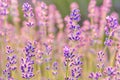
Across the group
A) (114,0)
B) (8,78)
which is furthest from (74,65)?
(114,0)

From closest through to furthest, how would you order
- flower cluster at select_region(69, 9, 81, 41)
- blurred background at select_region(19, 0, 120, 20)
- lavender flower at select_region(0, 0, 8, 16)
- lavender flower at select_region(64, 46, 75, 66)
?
1. lavender flower at select_region(64, 46, 75, 66)
2. flower cluster at select_region(69, 9, 81, 41)
3. lavender flower at select_region(0, 0, 8, 16)
4. blurred background at select_region(19, 0, 120, 20)

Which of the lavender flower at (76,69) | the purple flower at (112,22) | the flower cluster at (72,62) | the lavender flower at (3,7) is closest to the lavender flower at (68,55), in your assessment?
the flower cluster at (72,62)

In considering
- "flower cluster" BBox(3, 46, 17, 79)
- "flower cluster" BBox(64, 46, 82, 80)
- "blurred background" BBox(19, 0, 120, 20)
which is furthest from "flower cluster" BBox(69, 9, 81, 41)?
"blurred background" BBox(19, 0, 120, 20)

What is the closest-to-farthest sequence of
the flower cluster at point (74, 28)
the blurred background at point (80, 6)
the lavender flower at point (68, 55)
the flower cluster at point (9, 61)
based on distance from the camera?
the lavender flower at point (68, 55) < the flower cluster at point (74, 28) < the flower cluster at point (9, 61) < the blurred background at point (80, 6)

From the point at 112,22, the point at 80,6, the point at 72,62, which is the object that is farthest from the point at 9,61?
the point at 80,6

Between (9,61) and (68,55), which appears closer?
(68,55)

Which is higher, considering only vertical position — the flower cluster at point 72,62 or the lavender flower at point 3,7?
the lavender flower at point 3,7

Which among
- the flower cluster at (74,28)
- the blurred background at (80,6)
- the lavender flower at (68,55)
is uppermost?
the blurred background at (80,6)

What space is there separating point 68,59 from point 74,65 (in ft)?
0.60

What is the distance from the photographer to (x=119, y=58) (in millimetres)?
2297

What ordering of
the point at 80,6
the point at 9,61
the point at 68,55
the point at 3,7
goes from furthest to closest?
1. the point at 80,6
2. the point at 3,7
3. the point at 9,61
4. the point at 68,55

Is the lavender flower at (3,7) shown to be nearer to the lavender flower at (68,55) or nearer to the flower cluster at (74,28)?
the flower cluster at (74,28)

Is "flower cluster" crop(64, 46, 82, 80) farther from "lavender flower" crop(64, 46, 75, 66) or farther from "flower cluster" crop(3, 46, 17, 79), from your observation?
"flower cluster" crop(3, 46, 17, 79)

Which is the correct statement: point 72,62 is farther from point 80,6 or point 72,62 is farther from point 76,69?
point 80,6
